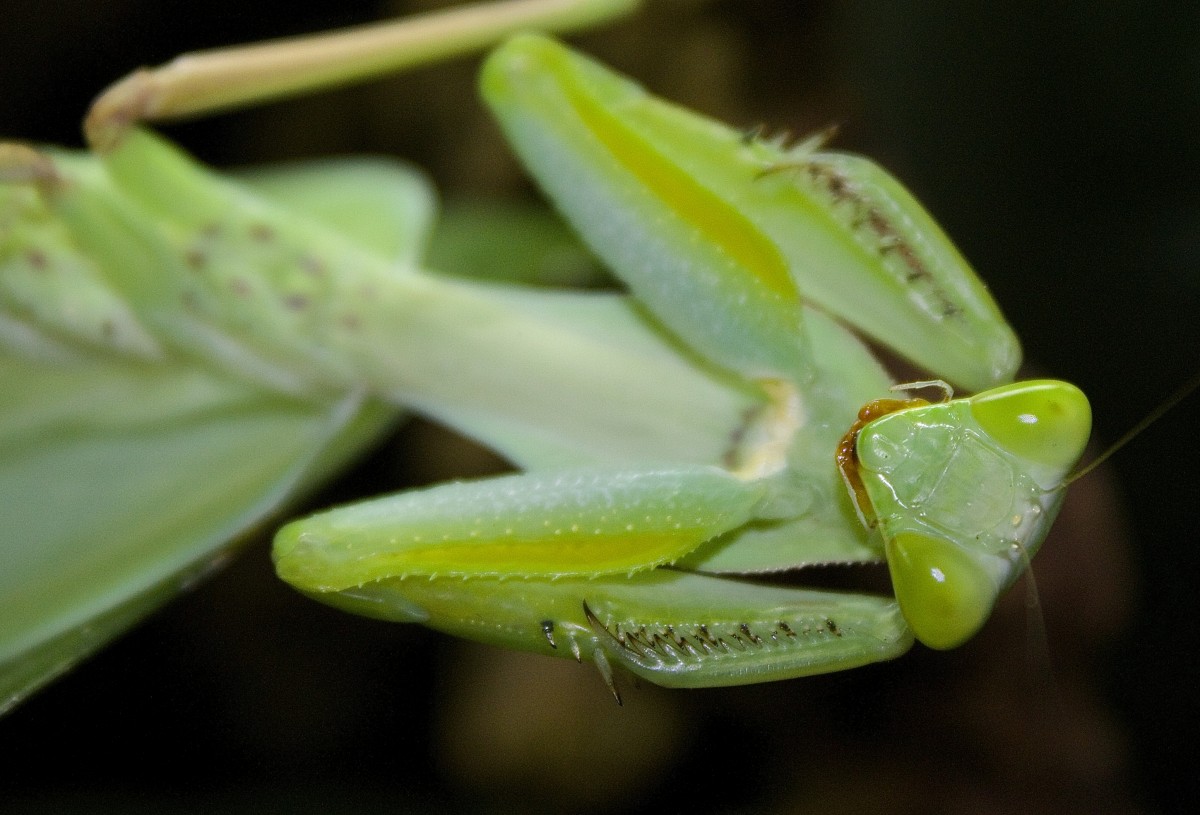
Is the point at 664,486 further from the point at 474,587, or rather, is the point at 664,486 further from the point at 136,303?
the point at 136,303

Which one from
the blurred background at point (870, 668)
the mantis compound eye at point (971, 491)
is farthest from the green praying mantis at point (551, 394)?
the blurred background at point (870, 668)

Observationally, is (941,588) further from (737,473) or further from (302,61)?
(302,61)

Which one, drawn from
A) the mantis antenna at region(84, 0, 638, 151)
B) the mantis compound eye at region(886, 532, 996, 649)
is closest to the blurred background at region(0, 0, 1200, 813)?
the mantis compound eye at region(886, 532, 996, 649)

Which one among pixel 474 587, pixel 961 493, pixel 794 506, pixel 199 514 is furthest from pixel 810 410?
pixel 199 514

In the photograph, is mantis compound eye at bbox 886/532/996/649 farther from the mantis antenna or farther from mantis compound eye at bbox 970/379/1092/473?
the mantis antenna

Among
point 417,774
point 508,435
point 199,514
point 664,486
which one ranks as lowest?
point 417,774

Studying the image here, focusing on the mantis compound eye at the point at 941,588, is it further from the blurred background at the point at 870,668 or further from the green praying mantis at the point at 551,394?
the blurred background at the point at 870,668

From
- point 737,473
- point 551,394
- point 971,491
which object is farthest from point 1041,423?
point 551,394
